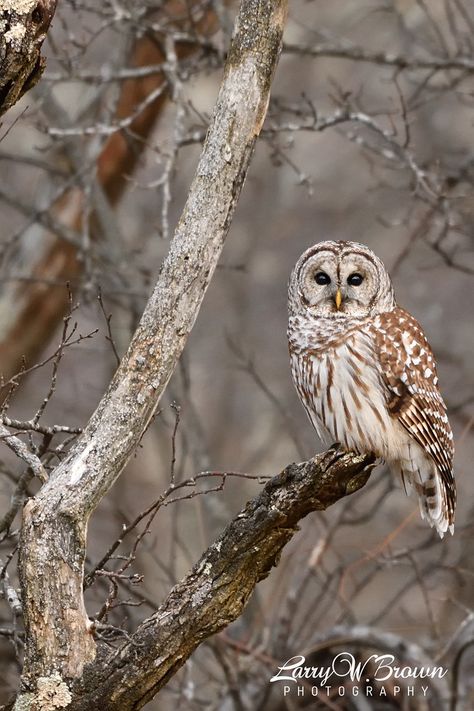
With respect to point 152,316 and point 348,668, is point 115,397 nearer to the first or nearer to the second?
point 152,316

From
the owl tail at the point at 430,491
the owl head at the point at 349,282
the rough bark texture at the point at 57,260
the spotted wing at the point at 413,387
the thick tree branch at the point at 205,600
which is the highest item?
the rough bark texture at the point at 57,260

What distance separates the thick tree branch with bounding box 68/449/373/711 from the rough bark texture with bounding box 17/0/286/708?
12cm

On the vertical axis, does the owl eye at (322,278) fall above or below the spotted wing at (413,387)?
above

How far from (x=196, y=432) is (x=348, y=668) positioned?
7.37 ft

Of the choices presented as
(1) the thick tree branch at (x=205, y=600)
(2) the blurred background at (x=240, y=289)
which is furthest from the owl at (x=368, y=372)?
(1) the thick tree branch at (x=205, y=600)

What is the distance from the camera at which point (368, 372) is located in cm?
501

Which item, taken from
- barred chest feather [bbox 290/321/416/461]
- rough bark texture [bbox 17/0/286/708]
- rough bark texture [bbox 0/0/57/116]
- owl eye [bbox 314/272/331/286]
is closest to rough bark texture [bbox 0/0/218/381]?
owl eye [bbox 314/272/331/286]

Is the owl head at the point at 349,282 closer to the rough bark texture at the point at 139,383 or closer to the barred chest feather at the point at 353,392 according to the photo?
the barred chest feather at the point at 353,392

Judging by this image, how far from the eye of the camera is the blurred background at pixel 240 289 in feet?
20.2

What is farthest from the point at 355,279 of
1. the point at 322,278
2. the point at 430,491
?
the point at 430,491

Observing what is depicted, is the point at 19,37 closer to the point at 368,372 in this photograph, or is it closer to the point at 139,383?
the point at 139,383

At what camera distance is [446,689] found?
6160 millimetres

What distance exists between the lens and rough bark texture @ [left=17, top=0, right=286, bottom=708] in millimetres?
3256

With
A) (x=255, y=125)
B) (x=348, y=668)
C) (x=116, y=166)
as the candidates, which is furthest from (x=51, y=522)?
(x=116, y=166)
